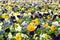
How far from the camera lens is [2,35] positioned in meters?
4.04

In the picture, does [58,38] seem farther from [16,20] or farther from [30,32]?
[16,20]

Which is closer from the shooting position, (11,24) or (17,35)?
(17,35)

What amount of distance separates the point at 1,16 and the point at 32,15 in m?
0.66

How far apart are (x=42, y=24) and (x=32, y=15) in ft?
3.25

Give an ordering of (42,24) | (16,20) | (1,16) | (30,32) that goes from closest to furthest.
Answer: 1. (30,32)
2. (42,24)
3. (16,20)
4. (1,16)

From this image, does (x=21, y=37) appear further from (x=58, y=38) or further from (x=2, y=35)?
(x=58, y=38)

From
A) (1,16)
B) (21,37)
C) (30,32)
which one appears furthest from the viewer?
(1,16)

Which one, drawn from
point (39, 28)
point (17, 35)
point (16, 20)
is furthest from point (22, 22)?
point (17, 35)

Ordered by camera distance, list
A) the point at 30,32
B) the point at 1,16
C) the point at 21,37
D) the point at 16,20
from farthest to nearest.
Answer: the point at 1,16, the point at 16,20, the point at 30,32, the point at 21,37

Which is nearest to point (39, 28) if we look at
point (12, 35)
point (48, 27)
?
point (48, 27)

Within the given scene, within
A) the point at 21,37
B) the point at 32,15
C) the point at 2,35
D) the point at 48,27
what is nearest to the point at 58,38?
the point at 48,27

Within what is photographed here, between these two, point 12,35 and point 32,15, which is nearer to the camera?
point 12,35

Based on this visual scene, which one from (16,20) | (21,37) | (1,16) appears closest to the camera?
(21,37)

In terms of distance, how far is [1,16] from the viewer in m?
5.32
